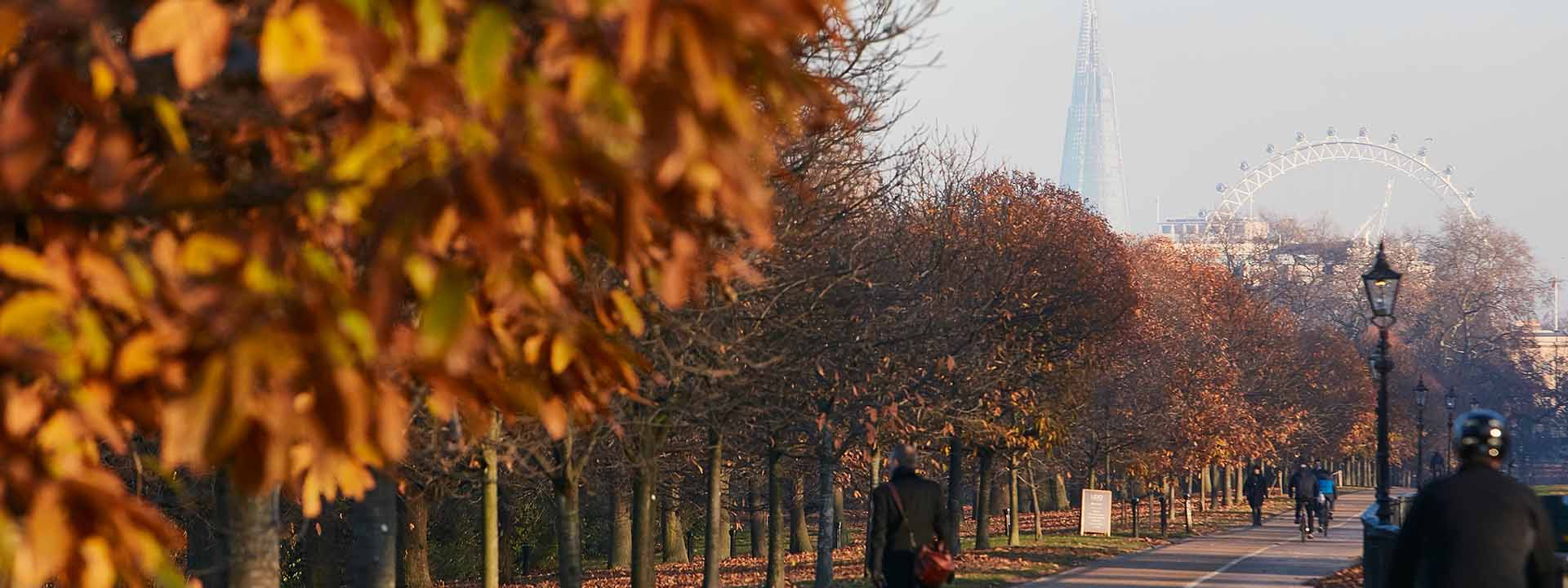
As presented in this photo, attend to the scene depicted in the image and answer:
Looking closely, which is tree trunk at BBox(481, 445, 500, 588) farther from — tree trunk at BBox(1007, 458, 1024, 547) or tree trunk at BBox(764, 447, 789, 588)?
tree trunk at BBox(1007, 458, 1024, 547)

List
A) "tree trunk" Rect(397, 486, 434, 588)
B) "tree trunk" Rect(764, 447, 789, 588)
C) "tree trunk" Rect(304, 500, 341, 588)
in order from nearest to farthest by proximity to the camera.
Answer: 1. "tree trunk" Rect(764, 447, 789, 588)
2. "tree trunk" Rect(397, 486, 434, 588)
3. "tree trunk" Rect(304, 500, 341, 588)

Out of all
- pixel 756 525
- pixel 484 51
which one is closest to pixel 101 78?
pixel 484 51

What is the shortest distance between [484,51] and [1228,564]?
1276 inches

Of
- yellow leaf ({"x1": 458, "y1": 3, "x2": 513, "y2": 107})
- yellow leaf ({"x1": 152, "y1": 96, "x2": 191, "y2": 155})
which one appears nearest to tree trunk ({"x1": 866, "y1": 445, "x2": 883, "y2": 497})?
yellow leaf ({"x1": 152, "y1": 96, "x2": 191, "y2": 155})

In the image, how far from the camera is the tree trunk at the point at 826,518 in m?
24.4

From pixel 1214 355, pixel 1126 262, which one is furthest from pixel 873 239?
pixel 1214 355

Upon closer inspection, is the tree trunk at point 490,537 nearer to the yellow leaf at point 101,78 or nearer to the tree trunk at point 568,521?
the tree trunk at point 568,521

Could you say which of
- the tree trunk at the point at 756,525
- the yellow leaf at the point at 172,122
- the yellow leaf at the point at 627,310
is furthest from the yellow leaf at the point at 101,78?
the tree trunk at the point at 756,525

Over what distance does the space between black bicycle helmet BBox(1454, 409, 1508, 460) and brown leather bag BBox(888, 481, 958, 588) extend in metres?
4.88

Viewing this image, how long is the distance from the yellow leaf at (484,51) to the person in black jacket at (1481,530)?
5678 millimetres

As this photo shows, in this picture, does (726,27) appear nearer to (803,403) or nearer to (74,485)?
(74,485)

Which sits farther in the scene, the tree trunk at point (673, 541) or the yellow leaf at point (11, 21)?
the tree trunk at point (673, 541)

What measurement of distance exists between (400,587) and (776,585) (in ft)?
32.9

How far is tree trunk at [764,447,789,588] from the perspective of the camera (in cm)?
2548
